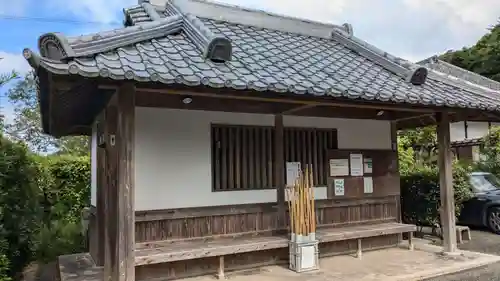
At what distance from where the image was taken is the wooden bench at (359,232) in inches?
265

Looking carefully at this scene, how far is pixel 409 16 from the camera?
22.6 m

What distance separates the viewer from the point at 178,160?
6285 millimetres

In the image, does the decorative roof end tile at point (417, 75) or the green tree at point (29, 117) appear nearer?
the decorative roof end tile at point (417, 75)

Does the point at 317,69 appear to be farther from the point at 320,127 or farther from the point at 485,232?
the point at 485,232

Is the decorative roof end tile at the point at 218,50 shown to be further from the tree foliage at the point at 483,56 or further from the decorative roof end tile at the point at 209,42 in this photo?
the tree foliage at the point at 483,56

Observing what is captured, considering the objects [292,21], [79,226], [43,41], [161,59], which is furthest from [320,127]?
[79,226]

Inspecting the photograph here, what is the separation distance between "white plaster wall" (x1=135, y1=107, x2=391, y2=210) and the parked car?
6528 mm

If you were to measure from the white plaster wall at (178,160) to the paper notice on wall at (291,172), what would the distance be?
364mm

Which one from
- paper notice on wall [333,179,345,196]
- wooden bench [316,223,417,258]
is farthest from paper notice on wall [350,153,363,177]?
wooden bench [316,223,417,258]

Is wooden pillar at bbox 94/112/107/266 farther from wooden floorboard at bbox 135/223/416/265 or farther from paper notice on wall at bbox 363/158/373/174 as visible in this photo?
paper notice on wall at bbox 363/158/373/174

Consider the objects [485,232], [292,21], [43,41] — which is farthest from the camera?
[485,232]

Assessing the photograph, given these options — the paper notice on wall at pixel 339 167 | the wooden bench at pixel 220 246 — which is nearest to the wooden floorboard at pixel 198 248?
the wooden bench at pixel 220 246

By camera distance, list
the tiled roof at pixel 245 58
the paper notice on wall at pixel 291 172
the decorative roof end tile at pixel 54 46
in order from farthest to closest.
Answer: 1. the paper notice on wall at pixel 291 172
2. the tiled roof at pixel 245 58
3. the decorative roof end tile at pixel 54 46

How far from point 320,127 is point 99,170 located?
4.01 metres
